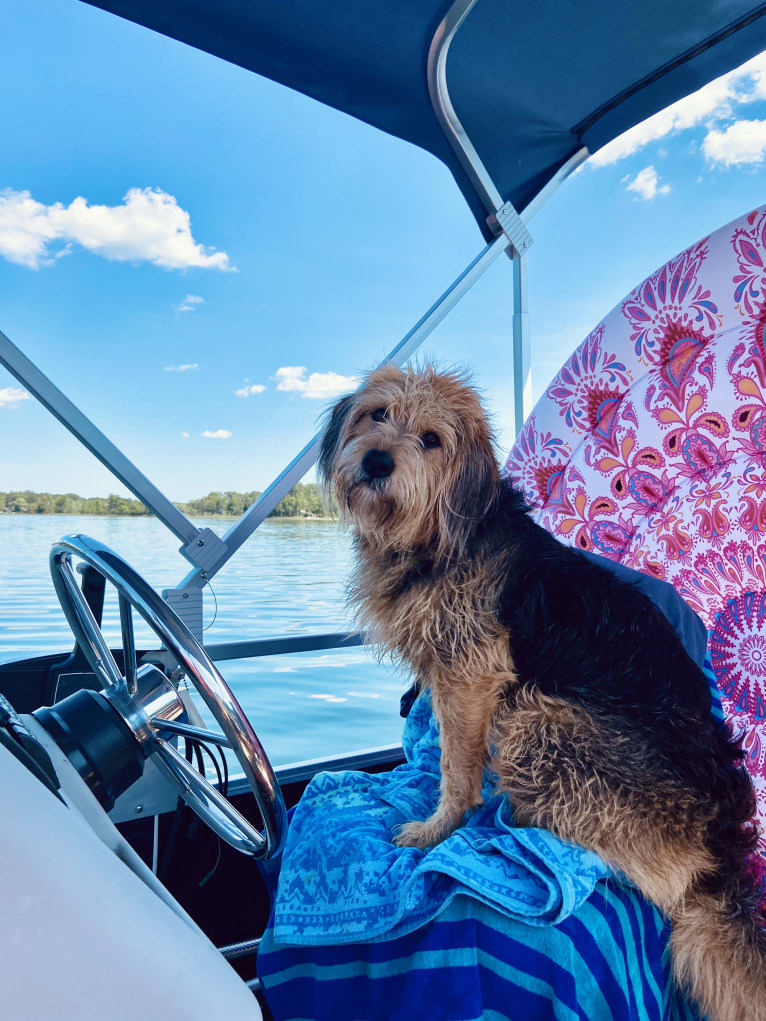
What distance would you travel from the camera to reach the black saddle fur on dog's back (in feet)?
3.88

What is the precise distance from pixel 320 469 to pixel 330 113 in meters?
1.59

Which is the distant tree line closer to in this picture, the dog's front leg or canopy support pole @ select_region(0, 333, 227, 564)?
canopy support pole @ select_region(0, 333, 227, 564)

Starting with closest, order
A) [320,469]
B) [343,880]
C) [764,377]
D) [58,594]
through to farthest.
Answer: [58,594] → [343,880] → [764,377] → [320,469]

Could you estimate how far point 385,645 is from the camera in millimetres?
1549

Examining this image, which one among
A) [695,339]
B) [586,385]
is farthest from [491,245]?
[695,339]

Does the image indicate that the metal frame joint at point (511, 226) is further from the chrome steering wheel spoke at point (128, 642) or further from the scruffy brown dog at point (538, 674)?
the chrome steering wheel spoke at point (128, 642)

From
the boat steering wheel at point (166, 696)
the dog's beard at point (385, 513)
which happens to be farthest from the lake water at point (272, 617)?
the boat steering wheel at point (166, 696)

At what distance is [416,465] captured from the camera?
4.99ft

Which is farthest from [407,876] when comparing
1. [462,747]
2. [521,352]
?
[521,352]

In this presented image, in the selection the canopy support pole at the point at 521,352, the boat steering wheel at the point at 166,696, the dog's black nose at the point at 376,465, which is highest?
the canopy support pole at the point at 521,352

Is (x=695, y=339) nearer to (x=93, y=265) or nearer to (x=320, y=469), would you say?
(x=320, y=469)

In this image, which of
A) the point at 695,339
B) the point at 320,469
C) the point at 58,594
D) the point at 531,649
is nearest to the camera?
the point at 58,594

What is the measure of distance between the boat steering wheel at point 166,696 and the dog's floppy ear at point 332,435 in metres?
0.83

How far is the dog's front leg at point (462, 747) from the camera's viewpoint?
1.35 meters
